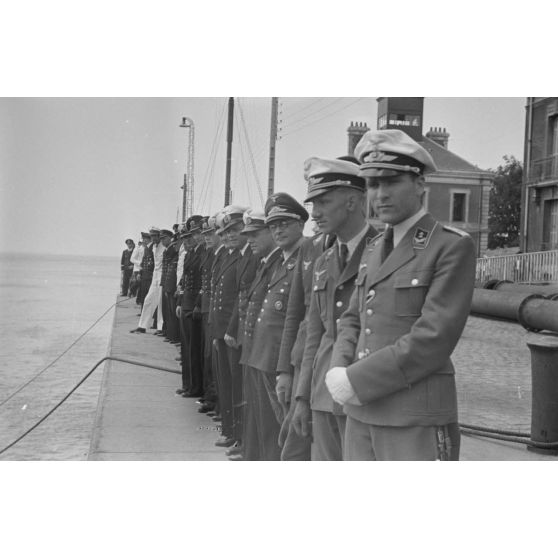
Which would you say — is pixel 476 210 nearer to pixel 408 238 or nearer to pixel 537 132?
pixel 537 132

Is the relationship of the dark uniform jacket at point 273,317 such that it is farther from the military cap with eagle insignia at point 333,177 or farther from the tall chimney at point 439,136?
the tall chimney at point 439,136

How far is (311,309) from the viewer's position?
3.86m

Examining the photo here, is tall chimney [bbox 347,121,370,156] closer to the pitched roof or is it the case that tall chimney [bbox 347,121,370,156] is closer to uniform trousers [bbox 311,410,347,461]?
the pitched roof

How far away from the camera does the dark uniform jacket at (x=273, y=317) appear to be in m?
4.52

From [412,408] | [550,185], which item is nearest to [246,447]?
[412,408]

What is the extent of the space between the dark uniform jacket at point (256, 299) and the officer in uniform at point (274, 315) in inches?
1.8

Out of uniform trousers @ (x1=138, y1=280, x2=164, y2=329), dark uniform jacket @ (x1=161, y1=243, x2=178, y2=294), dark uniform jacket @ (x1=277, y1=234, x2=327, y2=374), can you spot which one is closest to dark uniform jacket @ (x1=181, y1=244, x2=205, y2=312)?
dark uniform jacket @ (x1=161, y1=243, x2=178, y2=294)

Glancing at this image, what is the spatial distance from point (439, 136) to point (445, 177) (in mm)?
614

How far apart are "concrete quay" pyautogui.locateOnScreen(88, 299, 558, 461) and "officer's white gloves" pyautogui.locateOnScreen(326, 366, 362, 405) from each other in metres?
1.51

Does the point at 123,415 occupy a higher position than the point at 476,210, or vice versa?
the point at 476,210

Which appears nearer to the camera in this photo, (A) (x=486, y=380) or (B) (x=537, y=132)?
(B) (x=537, y=132)

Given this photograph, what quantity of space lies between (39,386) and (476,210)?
327cm

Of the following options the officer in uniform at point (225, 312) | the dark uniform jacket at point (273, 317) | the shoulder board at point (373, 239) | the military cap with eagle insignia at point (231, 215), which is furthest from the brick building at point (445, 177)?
the officer in uniform at point (225, 312)

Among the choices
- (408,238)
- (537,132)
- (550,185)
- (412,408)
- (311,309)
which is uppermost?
(537,132)
